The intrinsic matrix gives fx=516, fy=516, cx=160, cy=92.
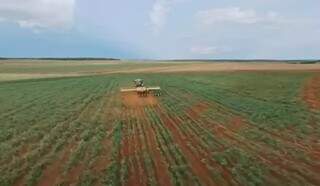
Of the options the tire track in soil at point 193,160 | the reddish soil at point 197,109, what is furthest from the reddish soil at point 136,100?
the tire track in soil at point 193,160

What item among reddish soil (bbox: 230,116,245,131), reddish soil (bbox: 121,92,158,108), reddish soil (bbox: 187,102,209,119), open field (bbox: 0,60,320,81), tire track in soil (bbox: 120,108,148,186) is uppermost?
tire track in soil (bbox: 120,108,148,186)

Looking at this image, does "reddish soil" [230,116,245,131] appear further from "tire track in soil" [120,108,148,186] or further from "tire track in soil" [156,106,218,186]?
"tire track in soil" [120,108,148,186]

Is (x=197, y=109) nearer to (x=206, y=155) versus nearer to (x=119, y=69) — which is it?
(x=206, y=155)

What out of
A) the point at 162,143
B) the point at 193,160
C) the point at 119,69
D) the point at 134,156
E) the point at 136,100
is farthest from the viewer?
the point at 119,69

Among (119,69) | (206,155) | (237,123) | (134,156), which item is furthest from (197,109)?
(119,69)

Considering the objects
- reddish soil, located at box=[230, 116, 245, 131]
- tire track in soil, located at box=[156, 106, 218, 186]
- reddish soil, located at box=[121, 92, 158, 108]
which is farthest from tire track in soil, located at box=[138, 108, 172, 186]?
reddish soil, located at box=[121, 92, 158, 108]
